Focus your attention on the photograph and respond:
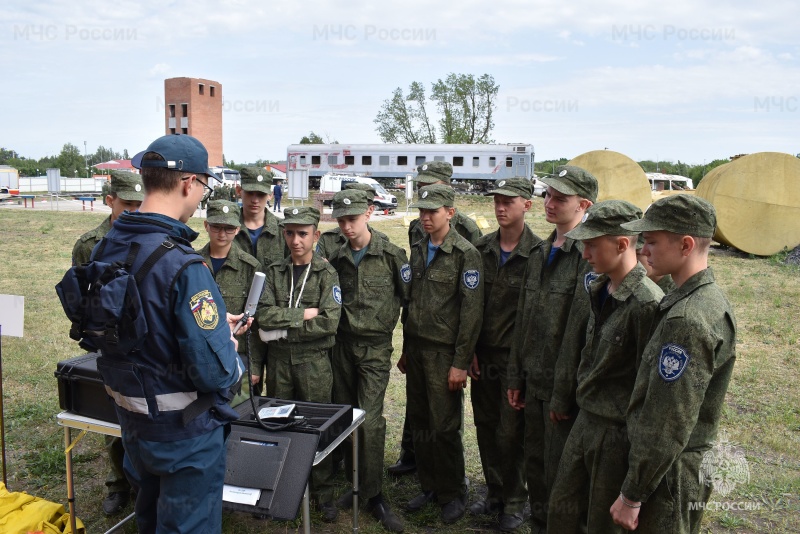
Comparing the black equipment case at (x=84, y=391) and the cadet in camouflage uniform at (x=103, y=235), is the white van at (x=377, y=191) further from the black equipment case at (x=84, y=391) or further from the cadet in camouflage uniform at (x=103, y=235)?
the black equipment case at (x=84, y=391)

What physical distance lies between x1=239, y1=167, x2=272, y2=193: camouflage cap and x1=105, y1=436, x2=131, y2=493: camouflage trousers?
2.10 m

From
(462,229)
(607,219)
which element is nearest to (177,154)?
(607,219)

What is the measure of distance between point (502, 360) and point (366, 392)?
936 millimetres

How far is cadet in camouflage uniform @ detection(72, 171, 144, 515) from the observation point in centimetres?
404

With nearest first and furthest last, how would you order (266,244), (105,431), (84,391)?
(105,431) → (84,391) → (266,244)

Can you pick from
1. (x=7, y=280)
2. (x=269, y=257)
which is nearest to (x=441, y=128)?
(x=7, y=280)

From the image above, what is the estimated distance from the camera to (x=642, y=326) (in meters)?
2.43

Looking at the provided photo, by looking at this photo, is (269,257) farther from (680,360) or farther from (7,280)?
(7,280)

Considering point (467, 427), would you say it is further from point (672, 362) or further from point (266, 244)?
point (672, 362)

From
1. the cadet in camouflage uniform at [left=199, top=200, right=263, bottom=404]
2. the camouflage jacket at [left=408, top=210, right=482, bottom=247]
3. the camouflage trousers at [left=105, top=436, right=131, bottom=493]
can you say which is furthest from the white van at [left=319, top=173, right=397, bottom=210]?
the camouflage trousers at [left=105, top=436, right=131, bottom=493]

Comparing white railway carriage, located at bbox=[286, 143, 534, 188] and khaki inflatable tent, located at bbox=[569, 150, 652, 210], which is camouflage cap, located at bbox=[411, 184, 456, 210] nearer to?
khaki inflatable tent, located at bbox=[569, 150, 652, 210]

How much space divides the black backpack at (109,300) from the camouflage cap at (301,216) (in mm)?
1778

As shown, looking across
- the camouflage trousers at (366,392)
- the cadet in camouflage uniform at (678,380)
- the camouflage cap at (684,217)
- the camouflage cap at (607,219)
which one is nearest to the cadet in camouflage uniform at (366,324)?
the camouflage trousers at (366,392)

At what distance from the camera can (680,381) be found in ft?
6.82
